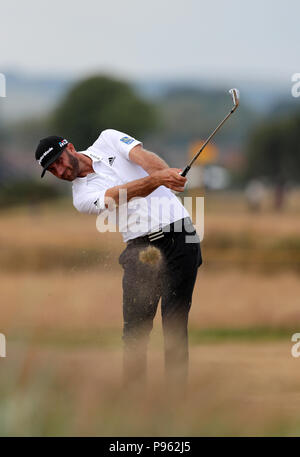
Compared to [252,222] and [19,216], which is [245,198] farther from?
[19,216]

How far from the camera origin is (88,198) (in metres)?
5.36

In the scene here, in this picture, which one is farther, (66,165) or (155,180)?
(66,165)

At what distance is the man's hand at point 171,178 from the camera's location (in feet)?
16.9

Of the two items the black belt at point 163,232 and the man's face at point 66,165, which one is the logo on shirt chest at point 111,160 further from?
the black belt at point 163,232

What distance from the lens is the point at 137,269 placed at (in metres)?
5.52

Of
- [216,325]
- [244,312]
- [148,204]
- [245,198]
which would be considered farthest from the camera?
[245,198]

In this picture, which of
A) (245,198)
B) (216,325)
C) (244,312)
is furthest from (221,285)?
(245,198)

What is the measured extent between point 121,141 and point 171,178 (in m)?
0.43

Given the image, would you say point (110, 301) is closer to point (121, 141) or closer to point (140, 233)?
point (140, 233)

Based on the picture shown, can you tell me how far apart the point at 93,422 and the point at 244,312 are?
37.5 ft

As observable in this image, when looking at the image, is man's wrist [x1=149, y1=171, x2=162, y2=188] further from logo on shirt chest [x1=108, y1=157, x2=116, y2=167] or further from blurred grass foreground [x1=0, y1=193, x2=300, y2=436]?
blurred grass foreground [x1=0, y1=193, x2=300, y2=436]

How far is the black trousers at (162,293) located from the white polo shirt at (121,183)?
0.08m

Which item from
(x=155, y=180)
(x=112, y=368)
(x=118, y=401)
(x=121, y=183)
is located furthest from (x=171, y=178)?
(x=112, y=368)

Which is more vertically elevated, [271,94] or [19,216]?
[271,94]
